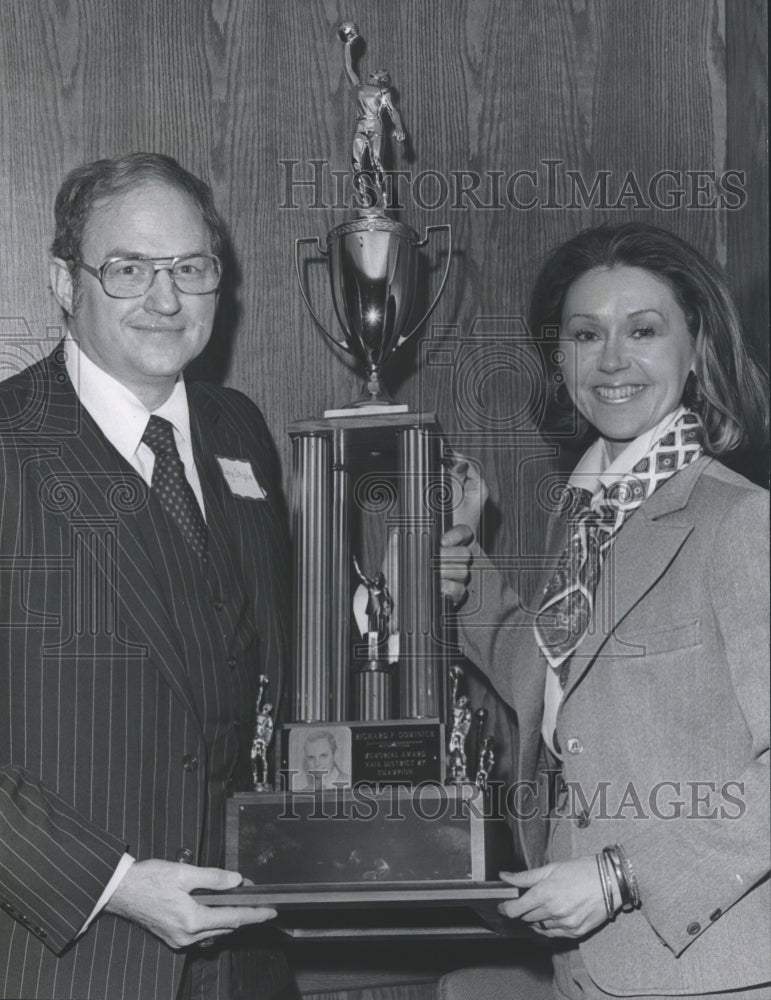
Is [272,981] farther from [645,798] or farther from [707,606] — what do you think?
[707,606]

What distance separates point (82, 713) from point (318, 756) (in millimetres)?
310

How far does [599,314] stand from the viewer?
1.99m

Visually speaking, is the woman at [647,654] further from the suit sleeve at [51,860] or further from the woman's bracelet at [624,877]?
the suit sleeve at [51,860]

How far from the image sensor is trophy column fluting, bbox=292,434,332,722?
1849 millimetres

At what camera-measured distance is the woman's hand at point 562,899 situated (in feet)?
5.41

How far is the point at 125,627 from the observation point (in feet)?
5.74

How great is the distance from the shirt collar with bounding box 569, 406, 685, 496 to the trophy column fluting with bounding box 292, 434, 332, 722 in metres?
0.38

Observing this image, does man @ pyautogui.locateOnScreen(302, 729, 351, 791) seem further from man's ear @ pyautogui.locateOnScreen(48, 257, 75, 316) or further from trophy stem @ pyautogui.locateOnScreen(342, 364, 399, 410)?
man's ear @ pyautogui.locateOnScreen(48, 257, 75, 316)

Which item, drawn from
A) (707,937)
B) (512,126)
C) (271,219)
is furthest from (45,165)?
(707,937)

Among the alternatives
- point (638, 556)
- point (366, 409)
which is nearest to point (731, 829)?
point (638, 556)

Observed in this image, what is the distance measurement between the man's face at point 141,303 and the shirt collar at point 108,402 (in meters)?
0.01

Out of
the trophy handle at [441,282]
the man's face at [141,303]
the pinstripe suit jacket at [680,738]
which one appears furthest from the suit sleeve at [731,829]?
the man's face at [141,303]

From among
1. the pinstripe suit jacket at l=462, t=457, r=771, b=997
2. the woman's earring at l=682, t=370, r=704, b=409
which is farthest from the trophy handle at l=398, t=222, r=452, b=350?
the pinstripe suit jacket at l=462, t=457, r=771, b=997

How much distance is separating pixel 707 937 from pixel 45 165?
1.64m
